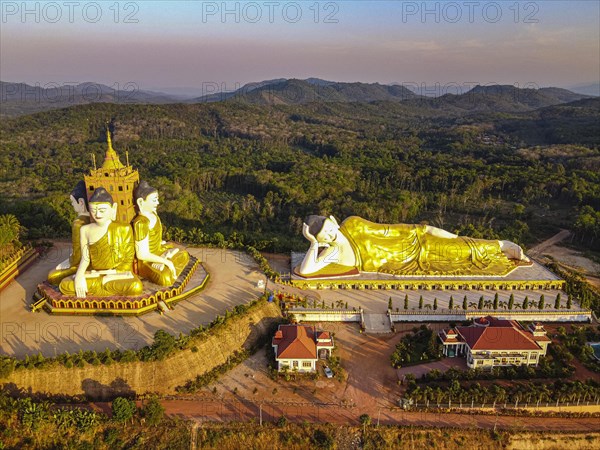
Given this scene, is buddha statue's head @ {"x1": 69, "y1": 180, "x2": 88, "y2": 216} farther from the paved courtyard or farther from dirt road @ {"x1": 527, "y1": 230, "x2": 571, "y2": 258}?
dirt road @ {"x1": 527, "y1": 230, "x2": 571, "y2": 258}

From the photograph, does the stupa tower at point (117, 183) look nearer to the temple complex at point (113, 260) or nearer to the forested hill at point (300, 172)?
the temple complex at point (113, 260)

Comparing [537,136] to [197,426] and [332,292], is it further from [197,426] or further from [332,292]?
[197,426]

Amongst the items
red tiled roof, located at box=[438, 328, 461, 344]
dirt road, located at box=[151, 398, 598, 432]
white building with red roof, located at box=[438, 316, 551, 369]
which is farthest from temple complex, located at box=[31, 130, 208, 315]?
white building with red roof, located at box=[438, 316, 551, 369]

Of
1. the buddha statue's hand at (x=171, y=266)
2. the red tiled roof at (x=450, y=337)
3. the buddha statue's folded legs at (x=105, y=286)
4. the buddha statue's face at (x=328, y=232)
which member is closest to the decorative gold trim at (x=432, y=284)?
the buddha statue's face at (x=328, y=232)

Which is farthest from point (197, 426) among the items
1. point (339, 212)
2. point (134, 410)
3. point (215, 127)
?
point (215, 127)

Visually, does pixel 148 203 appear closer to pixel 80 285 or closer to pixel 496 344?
pixel 80 285

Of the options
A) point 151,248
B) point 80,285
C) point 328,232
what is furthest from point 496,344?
point 80,285
